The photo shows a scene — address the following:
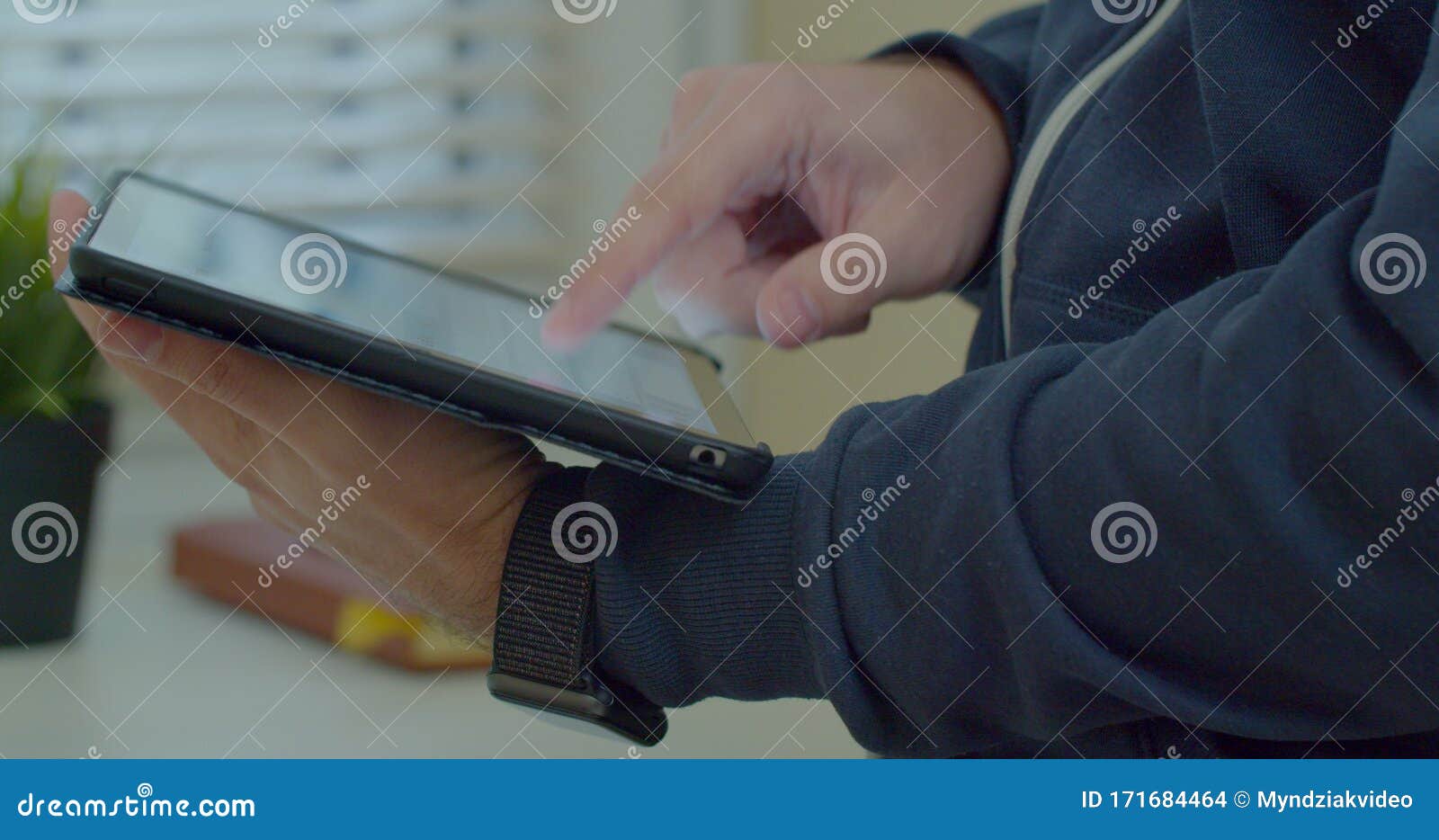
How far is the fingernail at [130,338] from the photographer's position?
44 cm

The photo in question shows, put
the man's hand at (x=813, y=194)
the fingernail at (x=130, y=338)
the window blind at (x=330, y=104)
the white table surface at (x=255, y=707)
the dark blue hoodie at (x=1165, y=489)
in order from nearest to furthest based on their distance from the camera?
the dark blue hoodie at (x=1165, y=489)
the fingernail at (x=130, y=338)
the man's hand at (x=813, y=194)
the white table surface at (x=255, y=707)
the window blind at (x=330, y=104)

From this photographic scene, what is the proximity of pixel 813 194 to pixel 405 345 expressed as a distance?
275 mm

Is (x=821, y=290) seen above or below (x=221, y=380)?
above

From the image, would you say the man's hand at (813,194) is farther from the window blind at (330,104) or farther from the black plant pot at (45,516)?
the window blind at (330,104)

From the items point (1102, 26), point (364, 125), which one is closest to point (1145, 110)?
point (1102, 26)

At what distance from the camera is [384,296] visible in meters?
0.49

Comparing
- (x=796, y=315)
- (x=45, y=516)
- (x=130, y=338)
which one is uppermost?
(x=796, y=315)

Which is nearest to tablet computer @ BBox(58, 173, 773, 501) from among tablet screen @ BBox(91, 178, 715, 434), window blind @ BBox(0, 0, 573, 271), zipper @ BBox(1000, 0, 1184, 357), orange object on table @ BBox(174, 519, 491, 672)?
tablet screen @ BBox(91, 178, 715, 434)

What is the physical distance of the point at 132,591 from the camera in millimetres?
945

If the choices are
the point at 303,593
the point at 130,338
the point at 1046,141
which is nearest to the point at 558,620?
the point at 130,338

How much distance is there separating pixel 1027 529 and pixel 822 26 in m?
0.91

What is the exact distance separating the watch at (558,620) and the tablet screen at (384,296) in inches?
2.0

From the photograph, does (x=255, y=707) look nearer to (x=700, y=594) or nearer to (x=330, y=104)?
(x=700, y=594)

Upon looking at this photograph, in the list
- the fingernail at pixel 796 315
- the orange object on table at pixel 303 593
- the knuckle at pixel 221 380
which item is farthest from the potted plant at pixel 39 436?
the fingernail at pixel 796 315
